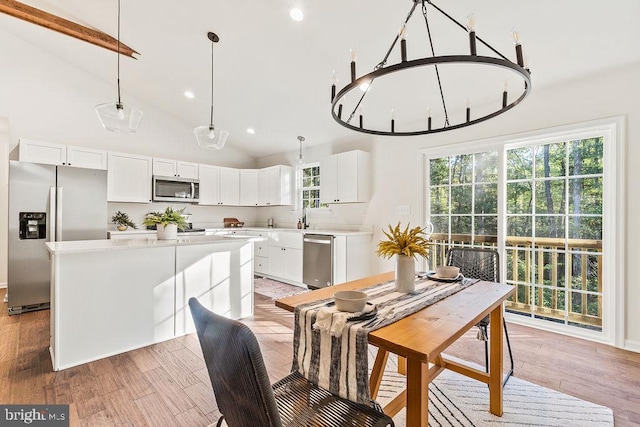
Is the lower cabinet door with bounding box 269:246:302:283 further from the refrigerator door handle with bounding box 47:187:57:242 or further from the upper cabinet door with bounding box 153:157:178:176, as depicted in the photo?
the refrigerator door handle with bounding box 47:187:57:242

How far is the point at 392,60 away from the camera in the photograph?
2.99 meters

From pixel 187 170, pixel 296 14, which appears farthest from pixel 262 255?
pixel 296 14

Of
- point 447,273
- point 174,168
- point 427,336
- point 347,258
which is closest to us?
point 427,336

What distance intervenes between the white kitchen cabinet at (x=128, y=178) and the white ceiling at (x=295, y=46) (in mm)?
1160

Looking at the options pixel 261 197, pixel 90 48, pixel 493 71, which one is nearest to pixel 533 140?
pixel 493 71

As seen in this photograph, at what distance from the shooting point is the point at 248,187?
6.26 meters

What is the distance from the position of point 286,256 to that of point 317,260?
80 cm

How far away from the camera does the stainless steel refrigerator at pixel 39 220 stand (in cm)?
363

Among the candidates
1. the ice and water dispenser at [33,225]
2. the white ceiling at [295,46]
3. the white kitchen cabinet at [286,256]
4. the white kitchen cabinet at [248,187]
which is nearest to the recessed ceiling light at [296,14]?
the white ceiling at [295,46]

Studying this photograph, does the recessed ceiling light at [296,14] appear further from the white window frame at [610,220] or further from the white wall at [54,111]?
the white wall at [54,111]

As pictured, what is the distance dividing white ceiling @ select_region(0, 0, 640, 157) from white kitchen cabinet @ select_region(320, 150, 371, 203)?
52 cm

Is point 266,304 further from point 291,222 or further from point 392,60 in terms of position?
point 392,60

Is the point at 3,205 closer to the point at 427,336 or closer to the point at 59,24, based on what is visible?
the point at 59,24

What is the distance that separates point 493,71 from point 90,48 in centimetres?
514
